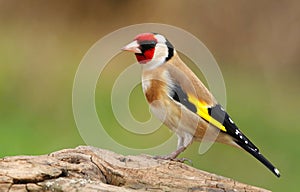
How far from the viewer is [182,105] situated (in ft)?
13.0

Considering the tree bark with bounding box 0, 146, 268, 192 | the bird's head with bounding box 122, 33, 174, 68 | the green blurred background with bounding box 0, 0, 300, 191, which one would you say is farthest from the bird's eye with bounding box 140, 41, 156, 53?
the green blurred background with bounding box 0, 0, 300, 191

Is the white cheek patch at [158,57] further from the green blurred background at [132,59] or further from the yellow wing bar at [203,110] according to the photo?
the green blurred background at [132,59]

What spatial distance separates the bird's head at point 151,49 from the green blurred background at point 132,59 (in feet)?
9.23

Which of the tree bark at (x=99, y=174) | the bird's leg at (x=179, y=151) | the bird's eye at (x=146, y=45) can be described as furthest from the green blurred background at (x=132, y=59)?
the tree bark at (x=99, y=174)

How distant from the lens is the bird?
3.93m

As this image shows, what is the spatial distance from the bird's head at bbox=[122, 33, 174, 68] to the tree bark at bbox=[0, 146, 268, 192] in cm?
41

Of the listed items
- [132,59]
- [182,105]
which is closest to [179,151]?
[182,105]

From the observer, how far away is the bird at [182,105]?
3.93m

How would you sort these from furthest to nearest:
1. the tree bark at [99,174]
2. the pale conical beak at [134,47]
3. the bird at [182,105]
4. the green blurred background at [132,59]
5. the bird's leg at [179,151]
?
the green blurred background at [132,59], the bird at [182,105], the bird's leg at [179,151], the pale conical beak at [134,47], the tree bark at [99,174]

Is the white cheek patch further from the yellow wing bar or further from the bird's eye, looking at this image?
the yellow wing bar

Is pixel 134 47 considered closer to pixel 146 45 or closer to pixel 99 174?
pixel 146 45

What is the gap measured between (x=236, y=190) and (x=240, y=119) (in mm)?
4013

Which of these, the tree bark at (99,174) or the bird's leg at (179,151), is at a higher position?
the bird's leg at (179,151)

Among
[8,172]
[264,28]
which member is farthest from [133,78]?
[264,28]
